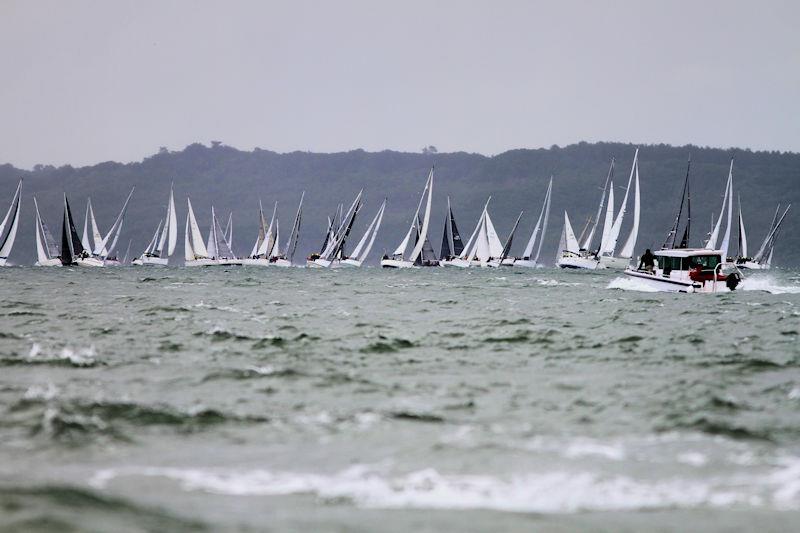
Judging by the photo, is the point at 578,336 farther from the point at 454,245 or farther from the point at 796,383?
the point at 454,245

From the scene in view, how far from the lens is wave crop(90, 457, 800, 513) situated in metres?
7.61

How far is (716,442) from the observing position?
10086 mm

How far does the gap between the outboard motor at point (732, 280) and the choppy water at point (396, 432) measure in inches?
1065

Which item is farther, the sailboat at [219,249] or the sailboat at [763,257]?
the sailboat at [763,257]

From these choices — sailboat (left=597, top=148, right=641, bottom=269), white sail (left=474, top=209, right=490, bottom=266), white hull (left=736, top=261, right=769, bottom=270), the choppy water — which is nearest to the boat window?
the choppy water

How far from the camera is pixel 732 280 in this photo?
48438 mm

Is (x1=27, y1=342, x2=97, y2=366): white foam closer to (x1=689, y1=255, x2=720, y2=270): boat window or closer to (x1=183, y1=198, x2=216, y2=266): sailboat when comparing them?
(x1=689, y1=255, x2=720, y2=270): boat window

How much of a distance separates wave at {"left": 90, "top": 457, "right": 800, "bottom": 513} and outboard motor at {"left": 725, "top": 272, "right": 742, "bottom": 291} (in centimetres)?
4145

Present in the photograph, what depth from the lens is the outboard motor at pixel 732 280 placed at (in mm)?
48156

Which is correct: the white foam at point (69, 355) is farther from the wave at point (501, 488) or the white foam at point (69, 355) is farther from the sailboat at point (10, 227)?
the sailboat at point (10, 227)

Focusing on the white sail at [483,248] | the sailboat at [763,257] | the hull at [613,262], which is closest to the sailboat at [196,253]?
the white sail at [483,248]

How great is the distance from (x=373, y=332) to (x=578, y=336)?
522 cm

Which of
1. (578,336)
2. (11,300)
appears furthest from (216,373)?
(11,300)

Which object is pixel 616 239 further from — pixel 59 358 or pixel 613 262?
pixel 59 358
